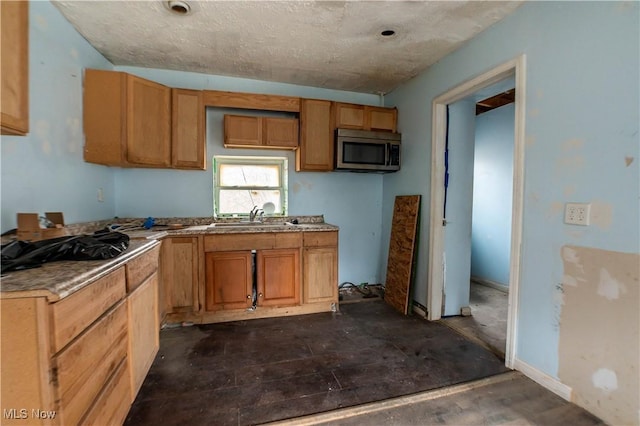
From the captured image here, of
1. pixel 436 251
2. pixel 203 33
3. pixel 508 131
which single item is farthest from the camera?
pixel 508 131

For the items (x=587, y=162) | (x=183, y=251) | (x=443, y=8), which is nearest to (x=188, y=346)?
(x=183, y=251)

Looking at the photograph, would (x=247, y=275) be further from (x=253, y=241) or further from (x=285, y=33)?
(x=285, y=33)

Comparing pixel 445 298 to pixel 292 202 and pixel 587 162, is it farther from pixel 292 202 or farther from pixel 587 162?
pixel 292 202

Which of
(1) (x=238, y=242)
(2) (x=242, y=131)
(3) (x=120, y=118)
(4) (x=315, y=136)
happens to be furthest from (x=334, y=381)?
(3) (x=120, y=118)

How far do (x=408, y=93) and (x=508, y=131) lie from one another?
166 cm

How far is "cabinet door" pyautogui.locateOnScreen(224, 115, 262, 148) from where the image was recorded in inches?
114

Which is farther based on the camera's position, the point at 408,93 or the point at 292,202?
the point at 292,202

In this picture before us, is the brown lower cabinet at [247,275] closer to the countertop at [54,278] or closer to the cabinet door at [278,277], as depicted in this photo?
the cabinet door at [278,277]

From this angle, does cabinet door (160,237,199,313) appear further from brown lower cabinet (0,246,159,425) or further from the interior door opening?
the interior door opening

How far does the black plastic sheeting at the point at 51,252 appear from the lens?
1071mm

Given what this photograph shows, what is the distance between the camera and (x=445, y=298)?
2.83 m

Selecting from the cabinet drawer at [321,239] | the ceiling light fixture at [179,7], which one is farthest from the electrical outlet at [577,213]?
the ceiling light fixture at [179,7]

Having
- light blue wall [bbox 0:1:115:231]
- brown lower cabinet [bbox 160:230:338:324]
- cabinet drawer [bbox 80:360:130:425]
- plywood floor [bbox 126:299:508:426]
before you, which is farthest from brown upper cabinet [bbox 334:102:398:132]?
cabinet drawer [bbox 80:360:130:425]

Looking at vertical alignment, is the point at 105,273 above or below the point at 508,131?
below
